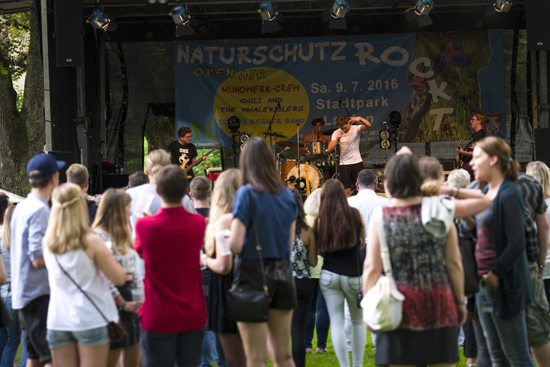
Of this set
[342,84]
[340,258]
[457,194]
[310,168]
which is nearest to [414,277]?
[457,194]

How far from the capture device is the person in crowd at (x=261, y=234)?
2.73m

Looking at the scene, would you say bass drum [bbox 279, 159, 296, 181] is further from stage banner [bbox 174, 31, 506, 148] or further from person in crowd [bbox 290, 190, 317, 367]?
person in crowd [bbox 290, 190, 317, 367]

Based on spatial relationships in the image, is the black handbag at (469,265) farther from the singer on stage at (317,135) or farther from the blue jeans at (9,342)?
the singer on stage at (317,135)

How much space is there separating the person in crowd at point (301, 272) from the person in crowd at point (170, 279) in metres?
1.08

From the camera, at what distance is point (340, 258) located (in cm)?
383

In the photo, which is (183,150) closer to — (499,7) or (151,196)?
A: (499,7)

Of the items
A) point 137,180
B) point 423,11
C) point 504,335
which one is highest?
point 423,11

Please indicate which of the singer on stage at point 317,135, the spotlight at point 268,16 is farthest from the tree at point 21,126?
the singer on stage at point 317,135

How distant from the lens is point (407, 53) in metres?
11.1

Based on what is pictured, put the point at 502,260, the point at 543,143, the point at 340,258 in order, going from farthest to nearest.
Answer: the point at 543,143
the point at 340,258
the point at 502,260

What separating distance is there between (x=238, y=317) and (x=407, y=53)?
9.45 meters

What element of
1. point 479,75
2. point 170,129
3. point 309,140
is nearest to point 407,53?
point 479,75

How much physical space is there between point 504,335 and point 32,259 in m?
2.47

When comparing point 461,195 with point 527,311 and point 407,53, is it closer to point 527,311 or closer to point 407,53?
point 527,311
